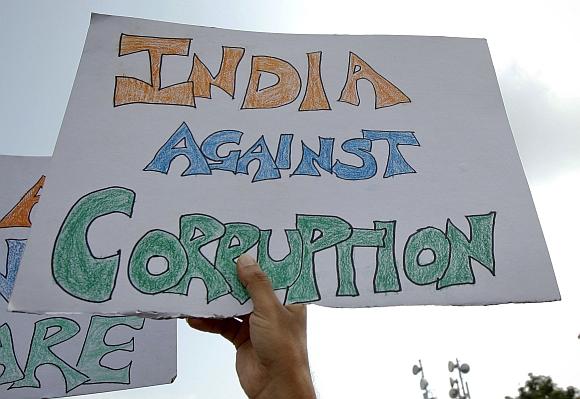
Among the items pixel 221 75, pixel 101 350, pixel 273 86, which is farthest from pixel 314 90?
pixel 101 350

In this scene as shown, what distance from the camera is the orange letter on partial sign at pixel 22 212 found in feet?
9.30

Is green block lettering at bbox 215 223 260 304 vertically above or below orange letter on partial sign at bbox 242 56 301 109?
below

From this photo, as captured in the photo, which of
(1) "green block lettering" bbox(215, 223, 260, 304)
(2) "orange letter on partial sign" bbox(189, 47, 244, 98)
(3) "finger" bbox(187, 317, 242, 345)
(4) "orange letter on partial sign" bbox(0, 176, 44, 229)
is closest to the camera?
(1) "green block lettering" bbox(215, 223, 260, 304)

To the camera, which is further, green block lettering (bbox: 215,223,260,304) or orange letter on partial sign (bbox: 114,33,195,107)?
orange letter on partial sign (bbox: 114,33,195,107)

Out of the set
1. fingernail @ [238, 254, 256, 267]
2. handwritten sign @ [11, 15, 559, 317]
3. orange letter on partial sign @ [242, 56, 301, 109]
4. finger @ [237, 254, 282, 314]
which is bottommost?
finger @ [237, 254, 282, 314]

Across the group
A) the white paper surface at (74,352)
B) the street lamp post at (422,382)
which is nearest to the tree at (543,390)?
the street lamp post at (422,382)

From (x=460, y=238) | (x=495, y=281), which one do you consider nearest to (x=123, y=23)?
(x=460, y=238)

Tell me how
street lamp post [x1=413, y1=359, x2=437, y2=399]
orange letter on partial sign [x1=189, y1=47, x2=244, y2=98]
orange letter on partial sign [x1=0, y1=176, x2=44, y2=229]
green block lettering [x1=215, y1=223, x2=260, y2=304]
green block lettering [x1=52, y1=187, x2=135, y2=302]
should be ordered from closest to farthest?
green block lettering [x1=52, y1=187, x2=135, y2=302] < green block lettering [x1=215, y1=223, x2=260, y2=304] < orange letter on partial sign [x1=189, y1=47, x2=244, y2=98] < orange letter on partial sign [x1=0, y1=176, x2=44, y2=229] < street lamp post [x1=413, y1=359, x2=437, y2=399]

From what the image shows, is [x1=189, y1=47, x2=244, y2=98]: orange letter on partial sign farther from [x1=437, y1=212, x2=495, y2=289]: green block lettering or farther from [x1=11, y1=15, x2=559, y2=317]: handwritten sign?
[x1=437, y1=212, x2=495, y2=289]: green block lettering

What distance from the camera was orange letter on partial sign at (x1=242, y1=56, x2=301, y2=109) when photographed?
217 centimetres

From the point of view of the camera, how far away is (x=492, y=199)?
2027 millimetres

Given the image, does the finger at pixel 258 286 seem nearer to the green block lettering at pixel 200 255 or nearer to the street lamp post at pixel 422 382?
the green block lettering at pixel 200 255

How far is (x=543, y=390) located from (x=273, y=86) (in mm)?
29478

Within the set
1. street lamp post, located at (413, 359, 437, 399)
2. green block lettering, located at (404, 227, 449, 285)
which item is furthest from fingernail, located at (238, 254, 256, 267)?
street lamp post, located at (413, 359, 437, 399)
